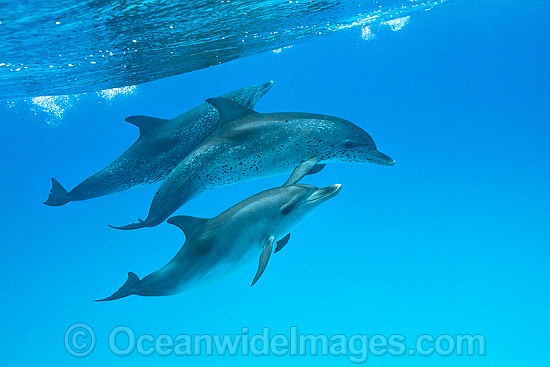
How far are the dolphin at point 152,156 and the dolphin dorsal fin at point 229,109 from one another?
1.23 feet

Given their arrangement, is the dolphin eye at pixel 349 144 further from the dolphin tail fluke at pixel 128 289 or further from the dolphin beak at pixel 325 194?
the dolphin tail fluke at pixel 128 289

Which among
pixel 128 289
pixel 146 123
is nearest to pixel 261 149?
pixel 146 123

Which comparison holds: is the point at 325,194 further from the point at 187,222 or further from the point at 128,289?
the point at 128,289

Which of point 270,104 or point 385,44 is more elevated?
point 385,44

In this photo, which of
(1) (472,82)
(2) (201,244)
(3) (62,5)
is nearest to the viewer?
(2) (201,244)

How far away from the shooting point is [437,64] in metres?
24.5

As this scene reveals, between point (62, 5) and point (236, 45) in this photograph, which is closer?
point (62, 5)

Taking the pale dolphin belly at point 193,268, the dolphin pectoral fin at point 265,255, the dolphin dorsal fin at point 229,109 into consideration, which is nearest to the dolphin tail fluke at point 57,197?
the pale dolphin belly at point 193,268

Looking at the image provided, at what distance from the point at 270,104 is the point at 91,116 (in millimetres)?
9619

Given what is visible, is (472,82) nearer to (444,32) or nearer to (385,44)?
(444,32)

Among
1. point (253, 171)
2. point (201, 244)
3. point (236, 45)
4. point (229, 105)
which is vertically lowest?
point (201, 244)

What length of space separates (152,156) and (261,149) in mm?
1202

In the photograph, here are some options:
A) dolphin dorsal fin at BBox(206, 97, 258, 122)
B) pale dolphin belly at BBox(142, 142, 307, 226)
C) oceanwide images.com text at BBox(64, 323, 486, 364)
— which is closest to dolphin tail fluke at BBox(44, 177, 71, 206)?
pale dolphin belly at BBox(142, 142, 307, 226)

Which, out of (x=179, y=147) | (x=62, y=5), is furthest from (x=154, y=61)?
(x=179, y=147)
